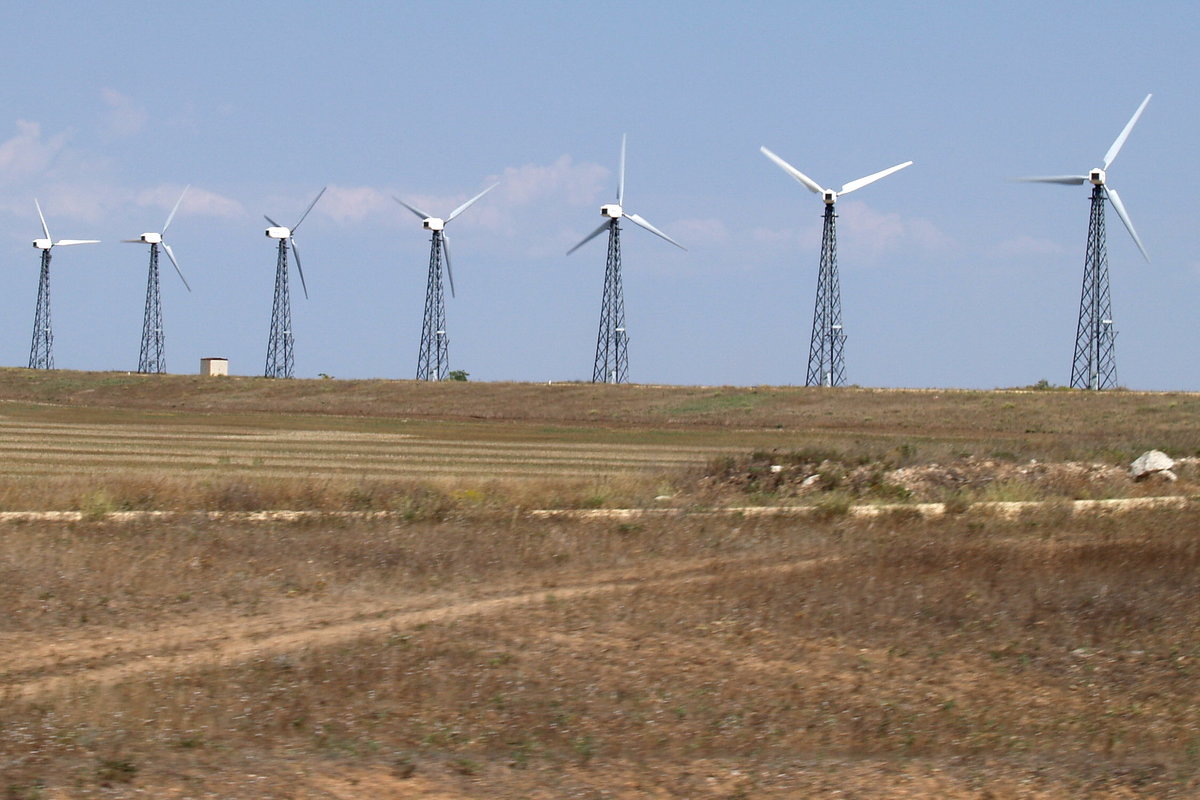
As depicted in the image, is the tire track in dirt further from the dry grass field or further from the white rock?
the white rock

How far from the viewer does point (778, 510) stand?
988 inches

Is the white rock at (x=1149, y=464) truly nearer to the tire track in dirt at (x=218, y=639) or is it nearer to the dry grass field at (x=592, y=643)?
the dry grass field at (x=592, y=643)

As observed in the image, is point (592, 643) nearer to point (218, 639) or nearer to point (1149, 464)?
point (218, 639)

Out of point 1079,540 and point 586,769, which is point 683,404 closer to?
point 1079,540

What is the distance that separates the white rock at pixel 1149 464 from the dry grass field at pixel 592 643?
80.8 inches

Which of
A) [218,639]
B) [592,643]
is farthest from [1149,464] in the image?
[218,639]

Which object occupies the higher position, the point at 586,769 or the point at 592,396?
the point at 592,396

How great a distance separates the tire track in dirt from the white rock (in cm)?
1824

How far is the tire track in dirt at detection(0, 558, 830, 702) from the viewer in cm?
1313

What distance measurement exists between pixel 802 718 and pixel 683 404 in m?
75.3

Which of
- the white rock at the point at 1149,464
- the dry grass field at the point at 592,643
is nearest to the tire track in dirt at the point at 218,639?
the dry grass field at the point at 592,643

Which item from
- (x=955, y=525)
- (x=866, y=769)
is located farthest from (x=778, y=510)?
(x=866, y=769)

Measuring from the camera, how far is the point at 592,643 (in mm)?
14953

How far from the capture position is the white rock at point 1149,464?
33.0 m
